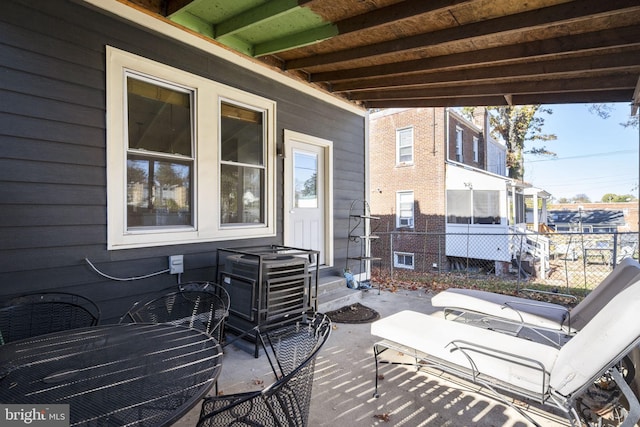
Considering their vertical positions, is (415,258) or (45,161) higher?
(45,161)

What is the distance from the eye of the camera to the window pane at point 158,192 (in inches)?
116

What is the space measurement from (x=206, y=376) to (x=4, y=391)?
73 centimetres

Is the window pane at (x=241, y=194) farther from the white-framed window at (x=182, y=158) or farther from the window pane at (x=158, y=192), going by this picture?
the window pane at (x=158, y=192)

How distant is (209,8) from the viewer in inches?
121

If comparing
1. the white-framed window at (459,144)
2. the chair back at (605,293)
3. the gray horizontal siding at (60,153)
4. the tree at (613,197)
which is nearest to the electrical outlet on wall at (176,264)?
the gray horizontal siding at (60,153)

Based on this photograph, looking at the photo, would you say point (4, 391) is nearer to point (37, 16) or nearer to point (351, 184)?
point (37, 16)

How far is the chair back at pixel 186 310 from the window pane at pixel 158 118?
4.82 feet

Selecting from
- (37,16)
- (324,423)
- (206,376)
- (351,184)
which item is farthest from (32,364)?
(351,184)

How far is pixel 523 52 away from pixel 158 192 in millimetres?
3935

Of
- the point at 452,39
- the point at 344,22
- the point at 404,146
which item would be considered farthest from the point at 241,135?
the point at 404,146

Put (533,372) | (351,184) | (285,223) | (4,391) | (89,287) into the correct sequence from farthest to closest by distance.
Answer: (351,184) < (285,223) < (89,287) < (533,372) < (4,391)

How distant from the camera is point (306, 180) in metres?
4.95

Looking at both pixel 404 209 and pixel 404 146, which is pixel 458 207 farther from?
pixel 404 146

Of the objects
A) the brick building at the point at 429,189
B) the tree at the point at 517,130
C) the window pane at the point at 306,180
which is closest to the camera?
the window pane at the point at 306,180
